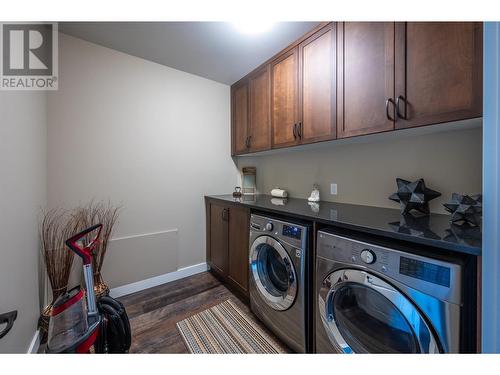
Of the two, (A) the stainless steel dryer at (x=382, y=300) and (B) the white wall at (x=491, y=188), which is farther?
(A) the stainless steel dryer at (x=382, y=300)

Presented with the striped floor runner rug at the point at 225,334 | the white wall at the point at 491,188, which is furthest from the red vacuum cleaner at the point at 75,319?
the white wall at the point at 491,188

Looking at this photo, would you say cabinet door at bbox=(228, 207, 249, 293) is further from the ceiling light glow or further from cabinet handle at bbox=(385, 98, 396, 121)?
the ceiling light glow

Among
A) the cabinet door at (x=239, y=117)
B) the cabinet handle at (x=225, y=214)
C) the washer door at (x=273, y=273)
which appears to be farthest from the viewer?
the cabinet door at (x=239, y=117)

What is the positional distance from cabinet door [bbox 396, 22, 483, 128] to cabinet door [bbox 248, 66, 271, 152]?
116cm

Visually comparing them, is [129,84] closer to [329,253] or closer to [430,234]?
[329,253]

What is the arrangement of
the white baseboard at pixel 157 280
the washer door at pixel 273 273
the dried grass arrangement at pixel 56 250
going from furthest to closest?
the white baseboard at pixel 157 280 < the dried grass arrangement at pixel 56 250 < the washer door at pixel 273 273

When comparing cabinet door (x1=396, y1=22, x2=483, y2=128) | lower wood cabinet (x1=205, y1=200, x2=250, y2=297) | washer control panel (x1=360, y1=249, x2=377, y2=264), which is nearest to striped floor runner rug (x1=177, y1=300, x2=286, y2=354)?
lower wood cabinet (x1=205, y1=200, x2=250, y2=297)

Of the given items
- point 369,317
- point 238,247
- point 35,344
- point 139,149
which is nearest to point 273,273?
point 238,247

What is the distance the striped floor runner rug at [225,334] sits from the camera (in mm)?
1368

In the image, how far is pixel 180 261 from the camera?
2.32m

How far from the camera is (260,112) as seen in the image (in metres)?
2.19

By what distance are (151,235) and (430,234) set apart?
2.25 m

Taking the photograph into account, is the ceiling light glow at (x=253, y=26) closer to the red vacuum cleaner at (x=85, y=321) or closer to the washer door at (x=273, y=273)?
the washer door at (x=273, y=273)

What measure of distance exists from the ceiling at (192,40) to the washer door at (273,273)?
1.72 metres
